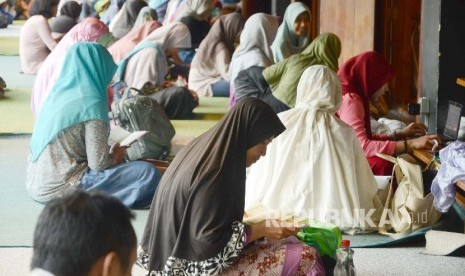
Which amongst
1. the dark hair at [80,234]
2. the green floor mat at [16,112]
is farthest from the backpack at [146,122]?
the dark hair at [80,234]

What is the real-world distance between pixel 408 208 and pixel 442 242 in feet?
1.00

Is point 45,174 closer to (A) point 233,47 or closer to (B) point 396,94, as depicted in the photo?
(B) point 396,94

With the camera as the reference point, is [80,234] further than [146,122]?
No

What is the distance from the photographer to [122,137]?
6301 millimetres

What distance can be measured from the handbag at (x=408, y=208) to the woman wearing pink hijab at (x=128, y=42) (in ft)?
16.8

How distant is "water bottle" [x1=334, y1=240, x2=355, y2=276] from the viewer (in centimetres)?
439

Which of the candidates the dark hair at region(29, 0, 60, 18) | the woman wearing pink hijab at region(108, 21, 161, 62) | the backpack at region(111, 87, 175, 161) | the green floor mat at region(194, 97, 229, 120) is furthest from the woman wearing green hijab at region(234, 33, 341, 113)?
the dark hair at region(29, 0, 60, 18)

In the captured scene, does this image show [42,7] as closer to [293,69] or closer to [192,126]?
[192,126]

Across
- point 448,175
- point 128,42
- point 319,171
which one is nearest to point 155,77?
point 128,42

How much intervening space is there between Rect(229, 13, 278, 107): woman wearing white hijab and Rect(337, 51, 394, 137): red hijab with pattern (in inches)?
88.5

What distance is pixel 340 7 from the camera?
9.78m

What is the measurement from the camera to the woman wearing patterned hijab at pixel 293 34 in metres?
8.94

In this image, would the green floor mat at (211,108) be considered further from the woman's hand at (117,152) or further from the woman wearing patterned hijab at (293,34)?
the woman's hand at (117,152)

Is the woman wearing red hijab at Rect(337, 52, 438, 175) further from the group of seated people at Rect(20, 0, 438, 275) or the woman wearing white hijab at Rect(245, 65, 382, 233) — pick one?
the woman wearing white hijab at Rect(245, 65, 382, 233)
